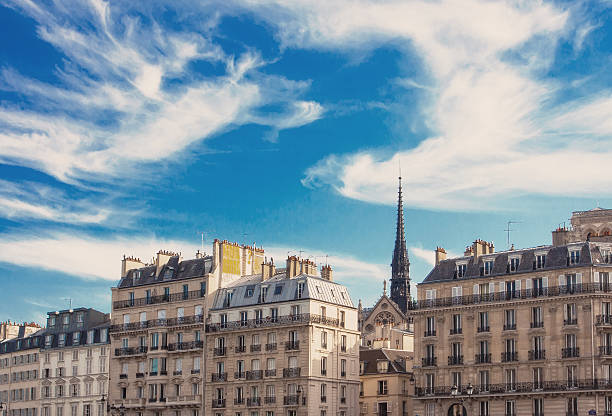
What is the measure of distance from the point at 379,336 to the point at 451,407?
97.3ft

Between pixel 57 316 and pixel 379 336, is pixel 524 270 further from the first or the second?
pixel 57 316

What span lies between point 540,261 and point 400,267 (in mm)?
72456

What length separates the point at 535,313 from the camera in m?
78.4

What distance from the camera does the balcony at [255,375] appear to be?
87.8 m

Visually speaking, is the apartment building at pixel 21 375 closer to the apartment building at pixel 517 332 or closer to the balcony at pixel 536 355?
the apartment building at pixel 517 332

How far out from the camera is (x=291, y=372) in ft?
282

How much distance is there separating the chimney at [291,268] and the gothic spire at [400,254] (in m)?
61.7

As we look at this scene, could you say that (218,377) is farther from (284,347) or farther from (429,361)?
(429,361)

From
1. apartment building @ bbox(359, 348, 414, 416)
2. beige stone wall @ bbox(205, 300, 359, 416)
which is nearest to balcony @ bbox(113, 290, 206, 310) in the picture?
beige stone wall @ bbox(205, 300, 359, 416)

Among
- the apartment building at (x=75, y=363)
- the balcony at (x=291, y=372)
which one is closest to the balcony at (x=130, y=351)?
the apartment building at (x=75, y=363)

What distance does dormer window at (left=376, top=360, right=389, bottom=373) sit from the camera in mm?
91875

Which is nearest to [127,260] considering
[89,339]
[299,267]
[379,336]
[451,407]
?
[89,339]

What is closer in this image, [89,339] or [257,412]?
[257,412]

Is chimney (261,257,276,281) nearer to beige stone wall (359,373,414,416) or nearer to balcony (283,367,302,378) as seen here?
balcony (283,367,302,378)
